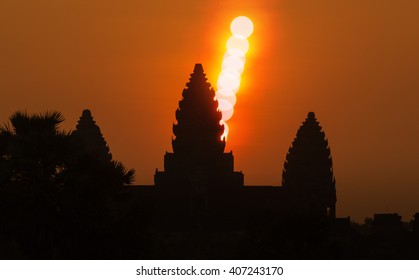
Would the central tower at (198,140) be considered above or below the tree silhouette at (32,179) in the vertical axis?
above

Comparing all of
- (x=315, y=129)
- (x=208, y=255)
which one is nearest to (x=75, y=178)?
(x=208, y=255)

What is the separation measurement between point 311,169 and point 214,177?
13.9 meters

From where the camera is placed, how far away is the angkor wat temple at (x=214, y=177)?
6663 inches

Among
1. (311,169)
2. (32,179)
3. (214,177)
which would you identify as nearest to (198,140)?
A: (214,177)

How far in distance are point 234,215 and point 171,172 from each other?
45.0 feet

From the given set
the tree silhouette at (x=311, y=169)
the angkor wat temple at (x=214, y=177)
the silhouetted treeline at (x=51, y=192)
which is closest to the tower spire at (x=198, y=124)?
the angkor wat temple at (x=214, y=177)

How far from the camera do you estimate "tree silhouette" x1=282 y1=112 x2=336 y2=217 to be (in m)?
185

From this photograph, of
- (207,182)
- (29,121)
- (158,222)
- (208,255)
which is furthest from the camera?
(207,182)

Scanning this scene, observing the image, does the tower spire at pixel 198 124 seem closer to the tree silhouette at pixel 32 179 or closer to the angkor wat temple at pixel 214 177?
the angkor wat temple at pixel 214 177

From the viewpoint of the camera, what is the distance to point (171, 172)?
181m

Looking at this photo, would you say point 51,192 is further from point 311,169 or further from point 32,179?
point 311,169

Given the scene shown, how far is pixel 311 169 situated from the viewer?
186500 mm

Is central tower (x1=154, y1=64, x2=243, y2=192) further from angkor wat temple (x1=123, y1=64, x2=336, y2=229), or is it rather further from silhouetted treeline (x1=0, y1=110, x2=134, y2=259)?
silhouetted treeline (x1=0, y1=110, x2=134, y2=259)

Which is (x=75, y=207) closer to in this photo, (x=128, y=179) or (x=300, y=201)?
(x=128, y=179)
